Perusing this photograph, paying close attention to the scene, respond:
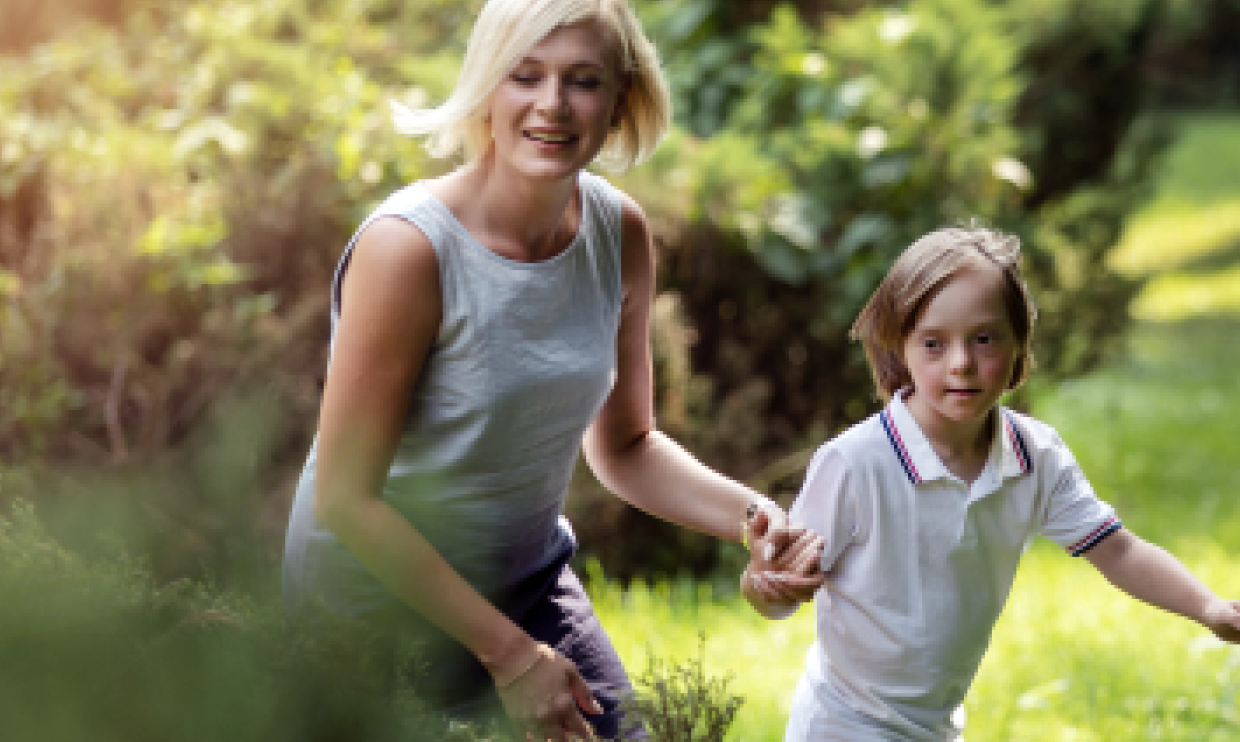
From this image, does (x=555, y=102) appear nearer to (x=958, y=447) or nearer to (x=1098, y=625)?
(x=958, y=447)

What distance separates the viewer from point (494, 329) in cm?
232

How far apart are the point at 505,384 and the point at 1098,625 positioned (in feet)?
8.85

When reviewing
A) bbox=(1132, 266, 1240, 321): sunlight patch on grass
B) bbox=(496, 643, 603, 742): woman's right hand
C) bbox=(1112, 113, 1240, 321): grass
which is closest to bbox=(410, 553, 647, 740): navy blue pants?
bbox=(496, 643, 603, 742): woman's right hand

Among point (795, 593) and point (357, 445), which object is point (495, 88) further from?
point (795, 593)

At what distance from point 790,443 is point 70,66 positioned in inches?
129

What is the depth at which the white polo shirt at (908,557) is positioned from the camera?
87.6 inches

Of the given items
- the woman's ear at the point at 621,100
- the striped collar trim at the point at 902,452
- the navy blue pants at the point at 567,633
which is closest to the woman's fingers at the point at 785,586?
the striped collar trim at the point at 902,452

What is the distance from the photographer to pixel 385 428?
221cm

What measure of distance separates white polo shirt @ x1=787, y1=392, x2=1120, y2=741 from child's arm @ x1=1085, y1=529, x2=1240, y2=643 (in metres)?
0.05

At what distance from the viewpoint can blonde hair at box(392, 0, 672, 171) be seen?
2.25 metres

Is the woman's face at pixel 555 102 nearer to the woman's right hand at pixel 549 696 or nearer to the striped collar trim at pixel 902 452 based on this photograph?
the striped collar trim at pixel 902 452

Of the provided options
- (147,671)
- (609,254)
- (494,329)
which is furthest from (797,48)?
(147,671)

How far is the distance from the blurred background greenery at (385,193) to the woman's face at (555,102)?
121 cm

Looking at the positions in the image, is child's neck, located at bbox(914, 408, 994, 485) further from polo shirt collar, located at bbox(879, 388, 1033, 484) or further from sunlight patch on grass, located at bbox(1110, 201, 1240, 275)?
sunlight patch on grass, located at bbox(1110, 201, 1240, 275)
